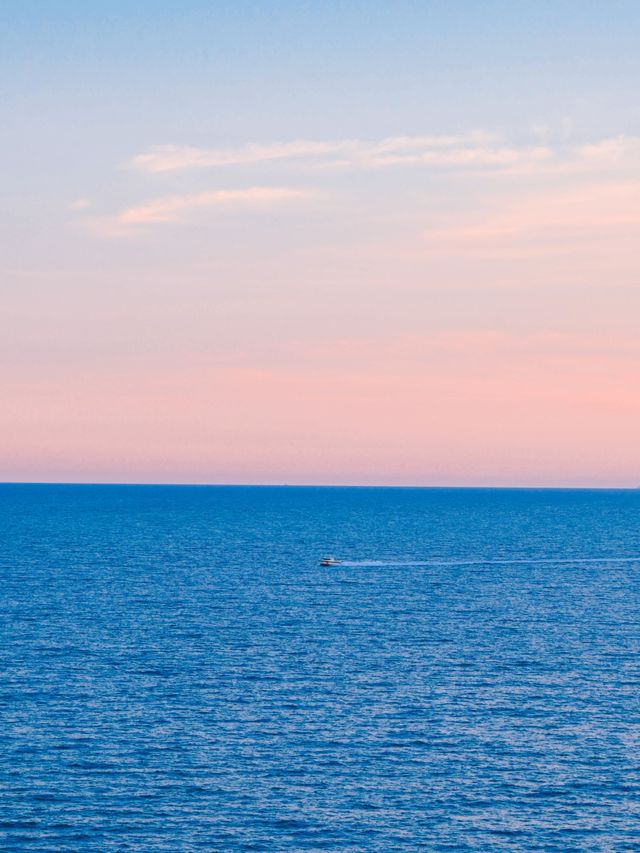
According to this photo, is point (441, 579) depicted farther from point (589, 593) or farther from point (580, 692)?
point (580, 692)

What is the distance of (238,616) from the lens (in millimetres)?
134000

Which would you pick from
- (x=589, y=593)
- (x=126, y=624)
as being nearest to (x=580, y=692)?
(x=126, y=624)

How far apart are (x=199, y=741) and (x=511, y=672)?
115 ft

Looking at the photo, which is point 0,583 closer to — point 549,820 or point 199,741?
point 199,741

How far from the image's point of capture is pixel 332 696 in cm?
9119

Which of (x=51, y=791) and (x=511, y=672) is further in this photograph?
(x=511, y=672)

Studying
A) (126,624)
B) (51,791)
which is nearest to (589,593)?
(126,624)

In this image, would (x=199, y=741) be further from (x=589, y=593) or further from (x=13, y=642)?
(x=589, y=593)

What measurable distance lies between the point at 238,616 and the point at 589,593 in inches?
2227

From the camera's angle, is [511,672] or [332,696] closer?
[332,696]

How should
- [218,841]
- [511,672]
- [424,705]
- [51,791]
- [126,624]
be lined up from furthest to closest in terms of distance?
[126,624], [511,672], [424,705], [51,791], [218,841]

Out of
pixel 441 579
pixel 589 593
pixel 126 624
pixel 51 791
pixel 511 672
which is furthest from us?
pixel 441 579

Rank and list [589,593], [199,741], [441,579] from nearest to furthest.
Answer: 1. [199,741]
2. [589,593]
3. [441,579]

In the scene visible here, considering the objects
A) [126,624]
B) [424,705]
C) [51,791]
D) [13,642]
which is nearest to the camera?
[51,791]
